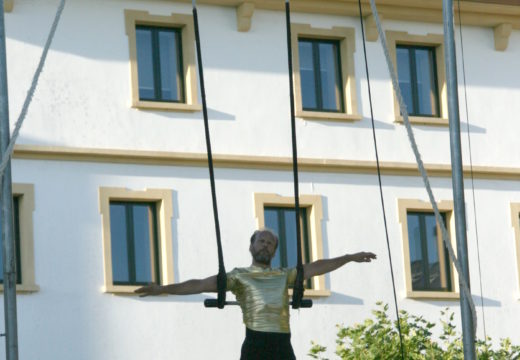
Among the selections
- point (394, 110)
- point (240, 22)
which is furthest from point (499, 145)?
point (240, 22)

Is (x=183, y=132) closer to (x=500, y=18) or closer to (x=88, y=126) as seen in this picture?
(x=88, y=126)

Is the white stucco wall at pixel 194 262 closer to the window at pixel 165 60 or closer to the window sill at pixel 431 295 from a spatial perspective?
the window sill at pixel 431 295

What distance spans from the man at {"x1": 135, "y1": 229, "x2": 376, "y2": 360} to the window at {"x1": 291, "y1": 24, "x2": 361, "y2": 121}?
1715cm

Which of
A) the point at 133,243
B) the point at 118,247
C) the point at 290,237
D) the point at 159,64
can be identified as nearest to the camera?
the point at 118,247

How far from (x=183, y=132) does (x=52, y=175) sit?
2238 mm

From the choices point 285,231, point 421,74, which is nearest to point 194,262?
point 285,231

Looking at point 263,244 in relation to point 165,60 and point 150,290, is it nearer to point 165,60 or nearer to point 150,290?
point 150,290

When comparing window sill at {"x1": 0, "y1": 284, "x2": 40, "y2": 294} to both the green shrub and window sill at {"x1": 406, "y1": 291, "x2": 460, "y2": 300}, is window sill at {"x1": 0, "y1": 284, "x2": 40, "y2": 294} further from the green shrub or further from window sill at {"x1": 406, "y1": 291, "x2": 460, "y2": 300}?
window sill at {"x1": 406, "y1": 291, "x2": 460, "y2": 300}

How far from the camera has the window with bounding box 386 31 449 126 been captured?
34031 mm

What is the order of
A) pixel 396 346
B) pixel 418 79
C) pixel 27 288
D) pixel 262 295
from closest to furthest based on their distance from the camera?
pixel 262 295, pixel 396 346, pixel 27 288, pixel 418 79

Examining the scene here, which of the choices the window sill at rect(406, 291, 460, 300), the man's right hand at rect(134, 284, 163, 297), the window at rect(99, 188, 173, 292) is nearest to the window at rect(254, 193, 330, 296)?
the window sill at rect(406, 291, 460, 300)

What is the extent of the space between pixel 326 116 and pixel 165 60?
2735mm

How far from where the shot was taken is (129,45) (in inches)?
1251

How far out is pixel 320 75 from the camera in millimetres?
33500
